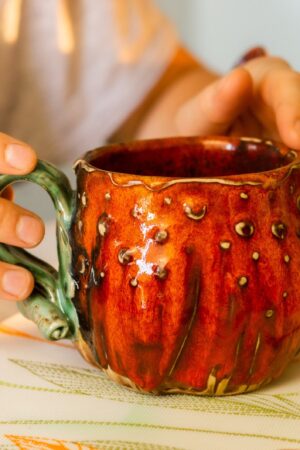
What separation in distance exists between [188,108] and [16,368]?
9.4 inches

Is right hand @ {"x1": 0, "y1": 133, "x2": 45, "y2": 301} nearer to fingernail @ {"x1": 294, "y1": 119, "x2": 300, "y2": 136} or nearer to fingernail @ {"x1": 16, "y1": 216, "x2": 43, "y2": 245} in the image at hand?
fingernail @ {"x1": 16, "y1": 216, "x2": 43, "y2": 245}

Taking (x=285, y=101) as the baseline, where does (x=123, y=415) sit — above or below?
below

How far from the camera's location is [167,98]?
79 centimetres

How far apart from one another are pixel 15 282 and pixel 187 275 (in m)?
A: 0.10

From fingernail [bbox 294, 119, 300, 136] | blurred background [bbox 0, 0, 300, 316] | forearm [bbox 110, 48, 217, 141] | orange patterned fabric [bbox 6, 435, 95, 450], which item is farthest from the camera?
blurred background [bbox 0, 0, 300, 316]

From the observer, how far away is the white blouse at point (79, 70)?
79 cm

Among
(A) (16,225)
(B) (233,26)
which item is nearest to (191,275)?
(A) (16,225)

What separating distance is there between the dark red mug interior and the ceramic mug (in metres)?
Result: 0.05

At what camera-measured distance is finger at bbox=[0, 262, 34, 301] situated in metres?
0.36

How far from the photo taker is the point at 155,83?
796 millimetres

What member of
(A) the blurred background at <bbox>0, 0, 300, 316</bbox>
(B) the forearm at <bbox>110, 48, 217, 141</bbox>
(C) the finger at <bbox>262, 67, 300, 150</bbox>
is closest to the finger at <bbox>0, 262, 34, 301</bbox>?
(C) the finger at <bbox>262, 67, 300, 150</bbox>

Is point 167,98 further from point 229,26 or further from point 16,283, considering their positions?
point 229,26

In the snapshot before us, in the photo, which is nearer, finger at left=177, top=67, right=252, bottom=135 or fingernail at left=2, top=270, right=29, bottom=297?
fingernail at left=2, top=270, right=29, bottom=297

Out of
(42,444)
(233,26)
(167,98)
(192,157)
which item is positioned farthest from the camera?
(233,26)
